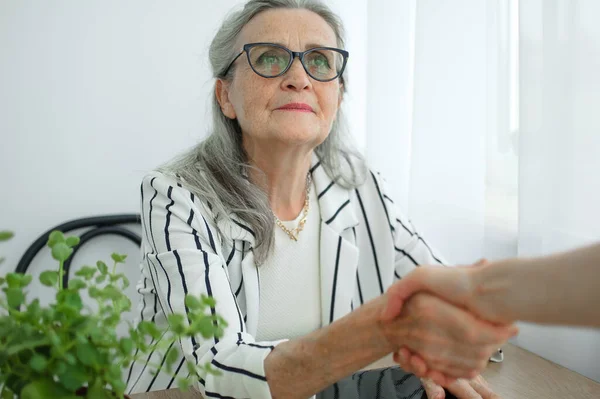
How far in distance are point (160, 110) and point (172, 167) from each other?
83 centimetres

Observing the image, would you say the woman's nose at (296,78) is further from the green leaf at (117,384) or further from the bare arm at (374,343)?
the green leaf at (117,384)

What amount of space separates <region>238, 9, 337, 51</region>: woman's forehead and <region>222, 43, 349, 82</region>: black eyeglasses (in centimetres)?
2

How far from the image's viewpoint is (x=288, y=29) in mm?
1412

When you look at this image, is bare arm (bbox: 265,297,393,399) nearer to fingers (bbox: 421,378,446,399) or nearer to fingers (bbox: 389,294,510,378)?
fingers (bbox: 389,294,510,378)

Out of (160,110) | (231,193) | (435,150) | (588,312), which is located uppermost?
(160,110)

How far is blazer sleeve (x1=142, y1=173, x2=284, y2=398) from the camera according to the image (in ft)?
3.17

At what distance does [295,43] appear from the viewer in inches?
55.3

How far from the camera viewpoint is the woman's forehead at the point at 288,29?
55.4 inches

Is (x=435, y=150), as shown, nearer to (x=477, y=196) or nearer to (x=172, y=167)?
(x=477, y=196)

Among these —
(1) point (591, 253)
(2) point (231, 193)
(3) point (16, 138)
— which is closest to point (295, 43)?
(2) point (231, 193)

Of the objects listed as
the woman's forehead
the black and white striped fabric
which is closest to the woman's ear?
the woman's forehead

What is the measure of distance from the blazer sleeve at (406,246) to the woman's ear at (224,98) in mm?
418

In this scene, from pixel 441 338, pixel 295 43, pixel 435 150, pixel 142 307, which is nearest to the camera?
pixel 441 338

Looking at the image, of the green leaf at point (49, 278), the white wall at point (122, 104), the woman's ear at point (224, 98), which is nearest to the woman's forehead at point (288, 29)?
the woman's ear at point (224, 98)
